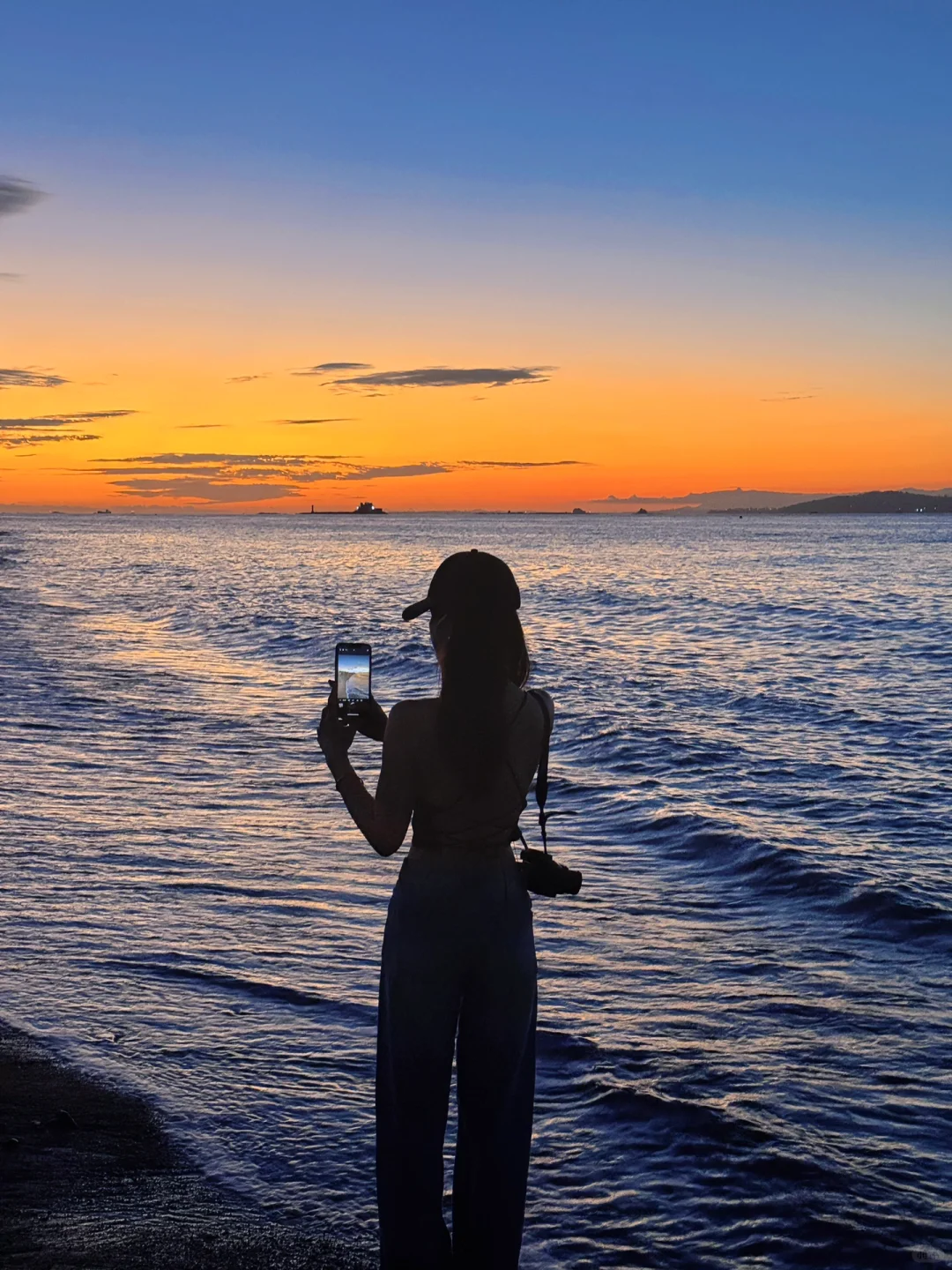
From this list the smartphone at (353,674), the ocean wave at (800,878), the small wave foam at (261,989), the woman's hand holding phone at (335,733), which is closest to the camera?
the woman's hand holding phone at (335,733)

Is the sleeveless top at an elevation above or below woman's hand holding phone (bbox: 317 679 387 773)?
below

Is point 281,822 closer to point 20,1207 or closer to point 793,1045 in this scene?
point 793,1045

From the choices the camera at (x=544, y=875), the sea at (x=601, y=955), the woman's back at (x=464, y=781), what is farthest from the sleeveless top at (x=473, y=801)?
the sea at (x=601, y=955)

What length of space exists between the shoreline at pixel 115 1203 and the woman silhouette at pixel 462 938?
957 mm

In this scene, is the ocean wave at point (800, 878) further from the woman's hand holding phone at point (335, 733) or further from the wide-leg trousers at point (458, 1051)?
the woman's hand holding phone at point (335, 733)

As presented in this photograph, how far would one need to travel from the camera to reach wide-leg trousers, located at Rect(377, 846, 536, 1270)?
3365mm

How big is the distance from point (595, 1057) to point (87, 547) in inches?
4203

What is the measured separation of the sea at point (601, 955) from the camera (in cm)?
498

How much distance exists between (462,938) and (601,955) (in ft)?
15.3

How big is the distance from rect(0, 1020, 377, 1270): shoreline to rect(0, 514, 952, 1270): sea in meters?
0.17

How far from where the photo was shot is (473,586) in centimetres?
338

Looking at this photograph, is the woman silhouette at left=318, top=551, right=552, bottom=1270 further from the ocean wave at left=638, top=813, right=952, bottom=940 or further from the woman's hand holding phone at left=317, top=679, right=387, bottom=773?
the ocean wave at left=638, top=813, right=952, bottom=940

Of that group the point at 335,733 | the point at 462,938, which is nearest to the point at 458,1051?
the point at 462,938

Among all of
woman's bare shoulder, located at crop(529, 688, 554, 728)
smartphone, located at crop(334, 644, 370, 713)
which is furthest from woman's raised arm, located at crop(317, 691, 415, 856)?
woman's bare shoulder, located at crop(529, 688, 554, 728)
